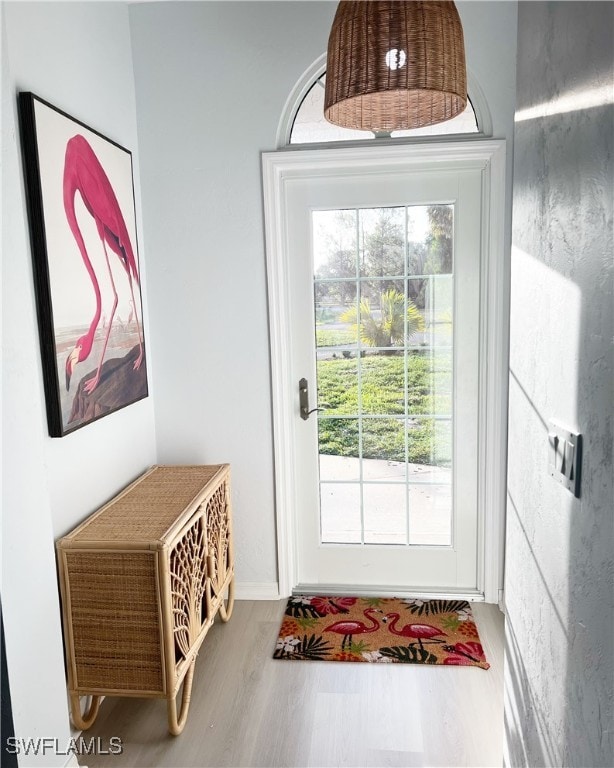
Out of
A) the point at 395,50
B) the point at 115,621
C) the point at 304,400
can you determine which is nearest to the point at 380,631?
the point at 304,400

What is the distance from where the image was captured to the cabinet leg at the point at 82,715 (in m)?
2.08

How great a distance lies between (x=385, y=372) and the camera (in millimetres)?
2920

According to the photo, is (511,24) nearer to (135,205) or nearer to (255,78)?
(255,78)

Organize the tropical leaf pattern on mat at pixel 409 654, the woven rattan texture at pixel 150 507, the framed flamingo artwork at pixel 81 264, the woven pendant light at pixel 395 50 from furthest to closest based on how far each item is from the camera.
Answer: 1. the tropical leaf pattern on mat at pixel 409 654
2. the woven rattan texture at pixel 150 507
3. the framed flamingo artwork at pixel 81 264
4. the woven pendant light at pixel 395 50

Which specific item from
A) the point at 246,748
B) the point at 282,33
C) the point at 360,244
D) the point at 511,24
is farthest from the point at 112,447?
the point at 511,24

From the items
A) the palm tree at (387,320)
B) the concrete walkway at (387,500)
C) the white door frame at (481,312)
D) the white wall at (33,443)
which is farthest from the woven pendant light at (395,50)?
the concrete walkway at (387,500)

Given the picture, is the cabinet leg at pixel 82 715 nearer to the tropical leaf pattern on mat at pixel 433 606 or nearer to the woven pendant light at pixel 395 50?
the tropical leaf pattern on mat at pixel 433 606

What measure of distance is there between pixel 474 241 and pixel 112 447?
182 cm

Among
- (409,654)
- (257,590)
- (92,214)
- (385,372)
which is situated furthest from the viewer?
(257,590)

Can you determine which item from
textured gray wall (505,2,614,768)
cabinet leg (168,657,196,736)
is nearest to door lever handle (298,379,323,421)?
cabinet leg (168,657,196,736)

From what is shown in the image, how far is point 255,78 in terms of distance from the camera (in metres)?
2.72

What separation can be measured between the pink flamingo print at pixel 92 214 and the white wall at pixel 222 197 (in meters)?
0.36

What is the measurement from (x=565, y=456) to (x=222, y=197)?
2.10 m

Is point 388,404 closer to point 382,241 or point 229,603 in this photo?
point 382,241
